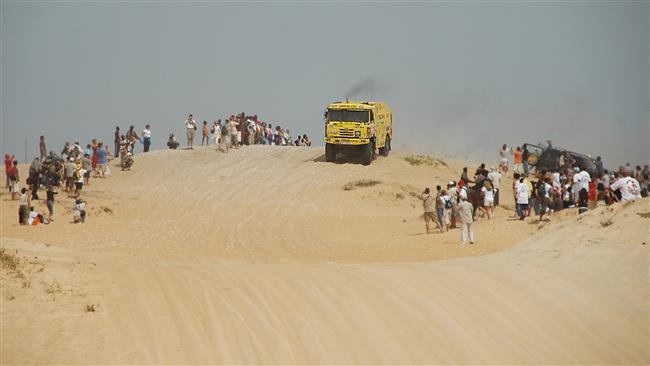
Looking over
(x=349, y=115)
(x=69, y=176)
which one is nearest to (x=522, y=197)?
(x=349, y=115)

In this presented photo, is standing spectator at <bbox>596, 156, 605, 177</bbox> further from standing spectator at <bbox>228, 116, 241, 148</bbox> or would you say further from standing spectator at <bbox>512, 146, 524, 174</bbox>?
standing spectator at <bbox>228, 116, 241, 148</bbox>

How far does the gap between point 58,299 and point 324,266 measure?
16.6ft

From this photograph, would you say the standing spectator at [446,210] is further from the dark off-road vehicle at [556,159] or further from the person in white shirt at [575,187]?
the dark off-road vehicle at [556,159]

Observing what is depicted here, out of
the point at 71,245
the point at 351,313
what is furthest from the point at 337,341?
the point at 71,245

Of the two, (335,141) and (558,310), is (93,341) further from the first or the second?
(335,141)

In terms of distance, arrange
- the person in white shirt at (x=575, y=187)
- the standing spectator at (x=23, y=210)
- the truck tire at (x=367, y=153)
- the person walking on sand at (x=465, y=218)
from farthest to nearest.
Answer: the truck tire at (x=367, y=153), the standing spectator at (x=23, y=210), the person in white shirt at (x=575, y=187), the person walking on sand at (x=465, y=218)

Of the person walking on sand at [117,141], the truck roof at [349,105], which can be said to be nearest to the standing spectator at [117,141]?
the person walking on sand at [117,141]

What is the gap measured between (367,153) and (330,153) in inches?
82.8

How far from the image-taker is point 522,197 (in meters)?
28.9

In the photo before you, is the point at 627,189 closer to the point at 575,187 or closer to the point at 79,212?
the point at 575,187

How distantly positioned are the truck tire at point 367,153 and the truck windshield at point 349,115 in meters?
1.29

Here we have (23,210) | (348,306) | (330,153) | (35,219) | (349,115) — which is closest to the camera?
(348,306)

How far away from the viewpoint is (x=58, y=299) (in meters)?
13.5

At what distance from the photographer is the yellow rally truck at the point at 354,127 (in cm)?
4034
